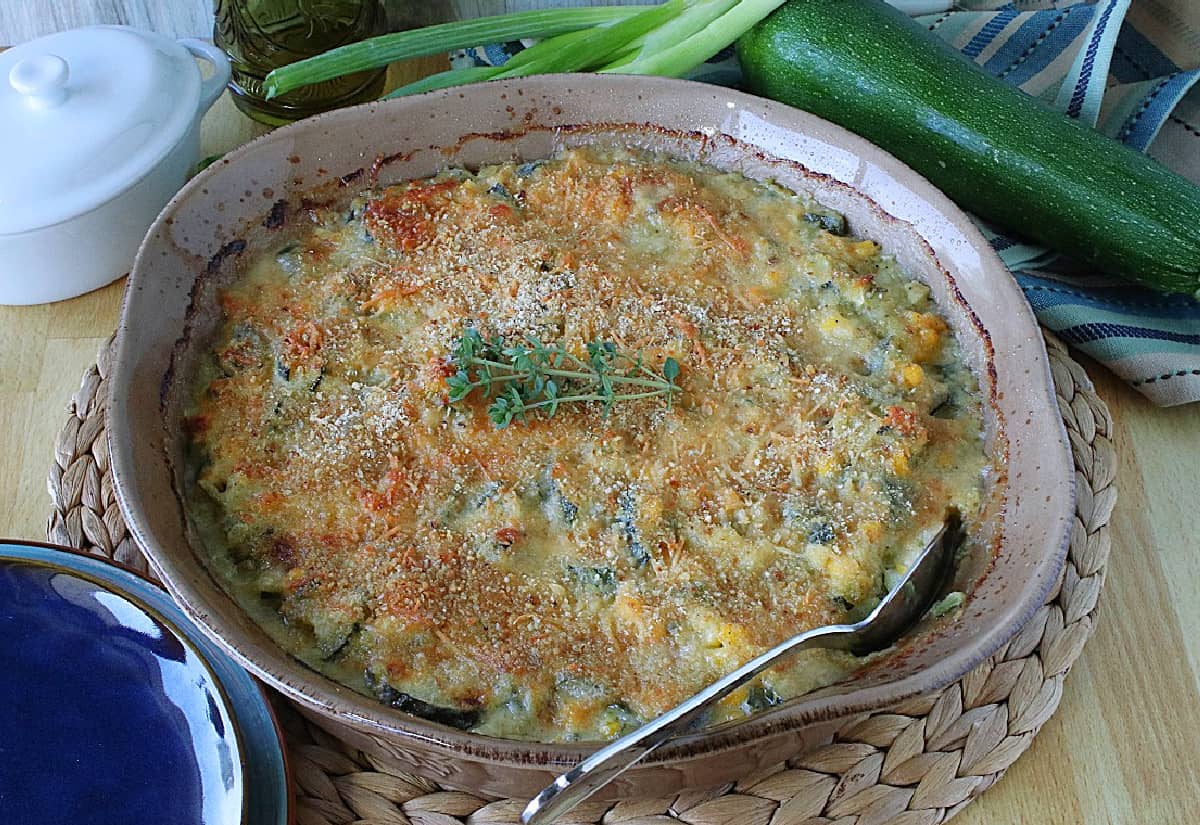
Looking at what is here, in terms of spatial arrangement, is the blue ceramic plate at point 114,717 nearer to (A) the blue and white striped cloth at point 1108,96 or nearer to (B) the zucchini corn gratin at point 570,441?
(B) the zucchini corn gratin at point 570,441

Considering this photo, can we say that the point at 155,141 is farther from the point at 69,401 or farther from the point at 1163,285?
the point at 1163,285

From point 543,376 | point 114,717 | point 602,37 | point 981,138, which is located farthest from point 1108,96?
point 114,717

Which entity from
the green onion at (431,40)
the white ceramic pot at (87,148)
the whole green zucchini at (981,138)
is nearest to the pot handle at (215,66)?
the white ceramic pot at (87,148)

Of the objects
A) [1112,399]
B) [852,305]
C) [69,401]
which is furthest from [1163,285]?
[69,401]

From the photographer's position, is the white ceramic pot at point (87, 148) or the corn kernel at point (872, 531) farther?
the white ceramic pot at point (87, 148)

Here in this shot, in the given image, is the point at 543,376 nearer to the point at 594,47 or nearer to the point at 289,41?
the point at 594,47

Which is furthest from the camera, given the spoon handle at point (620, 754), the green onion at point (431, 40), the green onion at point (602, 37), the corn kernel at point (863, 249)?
the green onion at point (602, 37)

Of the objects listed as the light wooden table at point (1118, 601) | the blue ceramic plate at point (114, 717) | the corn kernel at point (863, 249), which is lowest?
the light wooden table at point (1118, 601)

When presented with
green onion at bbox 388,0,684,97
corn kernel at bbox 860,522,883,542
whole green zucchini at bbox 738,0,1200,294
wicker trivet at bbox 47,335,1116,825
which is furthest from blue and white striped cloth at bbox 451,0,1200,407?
corn kernel at bbox 860,522,883,542
